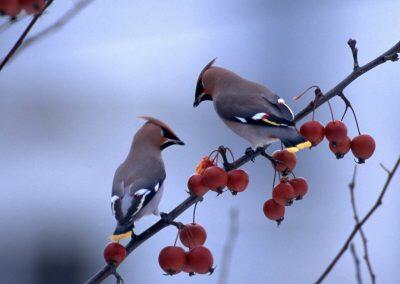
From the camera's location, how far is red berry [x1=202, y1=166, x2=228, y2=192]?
3.13 metres

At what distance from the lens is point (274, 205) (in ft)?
11.0

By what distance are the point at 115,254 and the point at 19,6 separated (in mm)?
857

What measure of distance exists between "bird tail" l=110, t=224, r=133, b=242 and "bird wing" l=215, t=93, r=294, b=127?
0.74 meters

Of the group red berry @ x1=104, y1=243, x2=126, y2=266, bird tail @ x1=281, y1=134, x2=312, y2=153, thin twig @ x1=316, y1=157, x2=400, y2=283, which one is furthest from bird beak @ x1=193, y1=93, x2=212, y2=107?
thin twig @ x1=316, y1=157, x2=400, y2=283

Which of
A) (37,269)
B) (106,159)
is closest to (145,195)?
(37,269)

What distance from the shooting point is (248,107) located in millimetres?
4191

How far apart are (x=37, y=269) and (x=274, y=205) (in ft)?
31.2

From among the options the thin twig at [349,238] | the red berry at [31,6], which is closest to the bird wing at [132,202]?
the red berry at [31,6]

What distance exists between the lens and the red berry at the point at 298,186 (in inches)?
131

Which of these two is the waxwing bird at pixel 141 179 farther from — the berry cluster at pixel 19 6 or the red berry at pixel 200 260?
the berry cluster at pixel 19 6

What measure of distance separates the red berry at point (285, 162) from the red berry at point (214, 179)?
0.29 m

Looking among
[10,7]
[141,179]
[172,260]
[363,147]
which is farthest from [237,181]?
[10,7]

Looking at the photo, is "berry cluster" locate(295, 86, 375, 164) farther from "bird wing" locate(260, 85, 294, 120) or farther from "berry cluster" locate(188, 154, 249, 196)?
"bird wing" locate(260, 85, 294, 120)

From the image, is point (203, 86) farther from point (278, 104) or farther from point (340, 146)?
point (340, 146)
